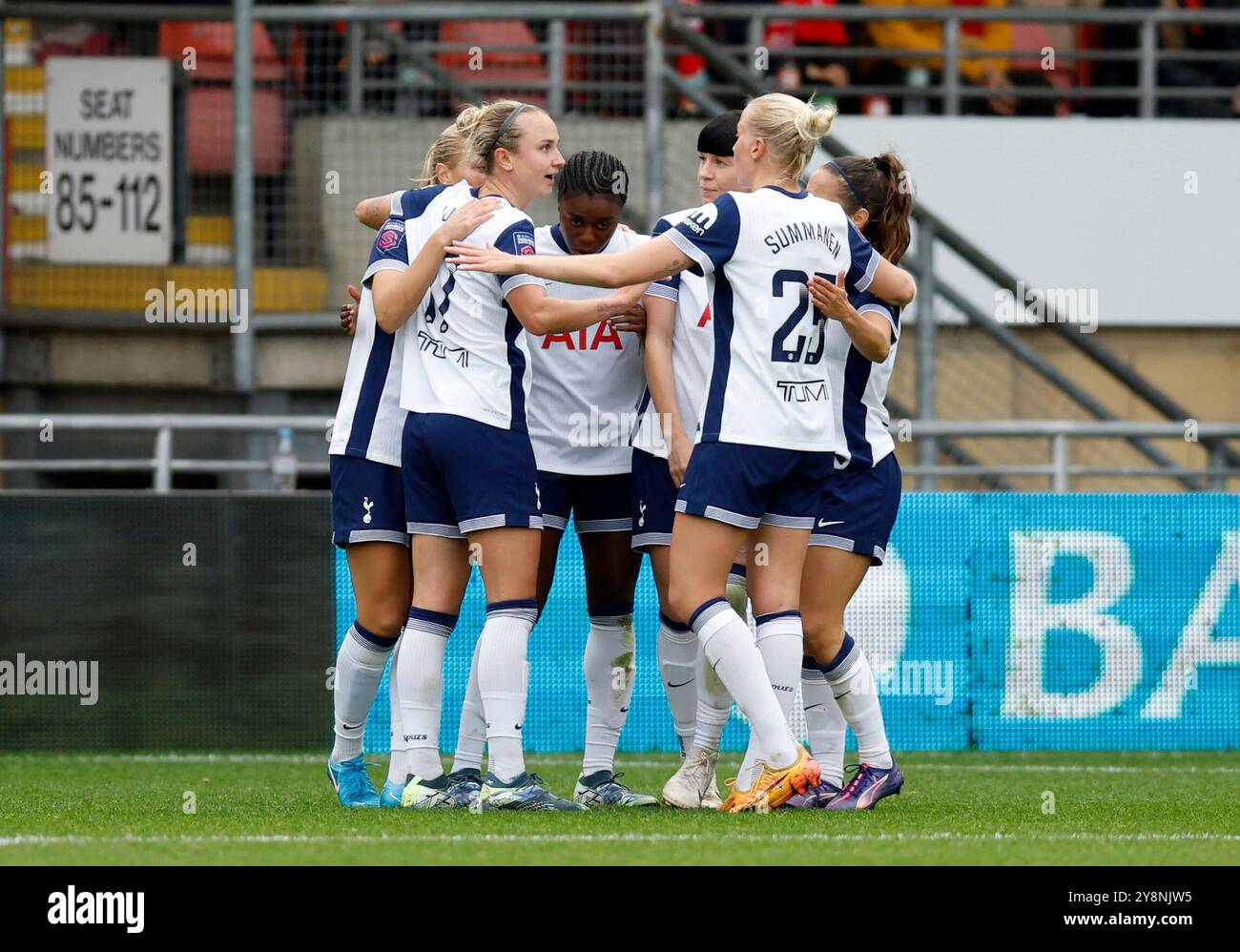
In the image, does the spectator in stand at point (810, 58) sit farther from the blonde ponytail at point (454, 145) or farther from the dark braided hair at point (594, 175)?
the dark braided hair at point (594, 175)

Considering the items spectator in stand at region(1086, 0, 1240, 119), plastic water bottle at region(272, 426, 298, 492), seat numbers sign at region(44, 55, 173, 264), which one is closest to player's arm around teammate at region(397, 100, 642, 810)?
plastic water bottle at region(272, 426, 298, 492)

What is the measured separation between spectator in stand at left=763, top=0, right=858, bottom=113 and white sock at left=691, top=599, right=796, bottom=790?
722 cm

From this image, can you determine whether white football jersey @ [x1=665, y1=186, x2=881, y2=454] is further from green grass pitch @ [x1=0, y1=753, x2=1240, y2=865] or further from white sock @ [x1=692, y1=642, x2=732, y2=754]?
green grass pitch @ [x1=0, y1=753, x2=1240, y2=865]

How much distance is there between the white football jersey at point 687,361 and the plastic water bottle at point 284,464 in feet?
12.0

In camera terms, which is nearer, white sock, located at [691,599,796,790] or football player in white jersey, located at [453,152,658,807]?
white sock, located at [691,599,796,790]

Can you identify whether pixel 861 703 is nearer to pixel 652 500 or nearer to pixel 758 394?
pixel 652 500

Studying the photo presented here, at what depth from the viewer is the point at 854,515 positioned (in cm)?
599

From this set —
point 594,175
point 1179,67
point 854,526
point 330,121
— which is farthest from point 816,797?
point 1179,67

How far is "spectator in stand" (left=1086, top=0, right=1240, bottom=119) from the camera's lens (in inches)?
506

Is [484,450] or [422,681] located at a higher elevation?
[484,450]

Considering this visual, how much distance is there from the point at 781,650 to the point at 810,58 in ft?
25.0

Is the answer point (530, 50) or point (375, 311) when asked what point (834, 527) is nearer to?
point (375, 311)

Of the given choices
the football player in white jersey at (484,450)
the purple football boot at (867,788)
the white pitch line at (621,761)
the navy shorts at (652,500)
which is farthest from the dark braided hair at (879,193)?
the white pitch line at (621,761)
